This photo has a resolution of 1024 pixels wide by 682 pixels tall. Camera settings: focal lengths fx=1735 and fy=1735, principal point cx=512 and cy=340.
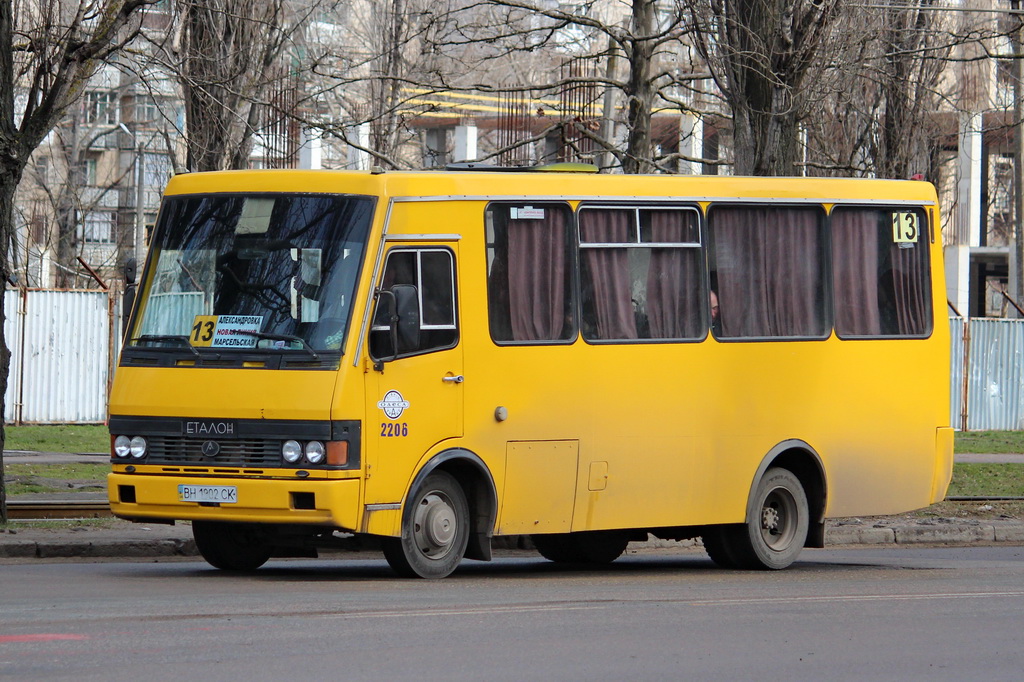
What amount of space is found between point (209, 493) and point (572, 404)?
2.75 m

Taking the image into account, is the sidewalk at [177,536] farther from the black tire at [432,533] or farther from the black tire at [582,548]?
the black tire at [432,533]

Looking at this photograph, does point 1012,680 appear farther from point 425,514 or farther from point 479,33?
point 479,33

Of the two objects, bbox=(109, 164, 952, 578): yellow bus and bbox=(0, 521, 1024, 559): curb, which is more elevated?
bbox=(109, 164, 952, 578): yellow bus

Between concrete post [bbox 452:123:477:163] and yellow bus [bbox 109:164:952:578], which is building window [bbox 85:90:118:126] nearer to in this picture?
concrete post [bbox 452:123:477:163]

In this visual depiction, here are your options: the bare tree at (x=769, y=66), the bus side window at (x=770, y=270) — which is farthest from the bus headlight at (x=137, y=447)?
the bare tree at (x=769, y=66)

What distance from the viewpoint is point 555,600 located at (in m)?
10.7

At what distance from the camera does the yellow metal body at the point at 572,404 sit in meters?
11.2

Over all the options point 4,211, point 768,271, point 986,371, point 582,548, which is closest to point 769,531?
point 582,548

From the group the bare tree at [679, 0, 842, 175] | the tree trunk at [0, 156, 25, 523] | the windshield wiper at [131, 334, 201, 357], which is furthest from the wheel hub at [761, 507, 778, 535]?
the tree trunk at [0, 156, 25, 523]

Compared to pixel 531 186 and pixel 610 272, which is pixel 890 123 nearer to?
pixel 610 272

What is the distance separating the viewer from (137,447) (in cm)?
1148

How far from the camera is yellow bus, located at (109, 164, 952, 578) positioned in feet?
36.9

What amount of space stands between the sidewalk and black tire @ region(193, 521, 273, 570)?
166 centimetres

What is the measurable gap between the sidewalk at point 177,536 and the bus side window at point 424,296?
357 cm
